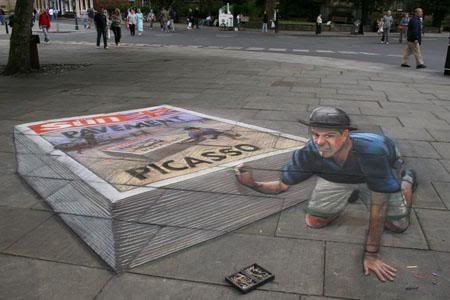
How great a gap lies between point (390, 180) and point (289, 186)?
3.09 ft

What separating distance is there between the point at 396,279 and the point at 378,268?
5.8 inches

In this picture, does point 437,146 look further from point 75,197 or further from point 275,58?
point 275,58

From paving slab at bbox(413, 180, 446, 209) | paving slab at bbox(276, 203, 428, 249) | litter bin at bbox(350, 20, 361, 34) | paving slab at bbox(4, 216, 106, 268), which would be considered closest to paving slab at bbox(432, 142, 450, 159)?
paving slab at bbox(413, 180, 446, 209)

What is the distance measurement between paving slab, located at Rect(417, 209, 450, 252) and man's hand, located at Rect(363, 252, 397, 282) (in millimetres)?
516

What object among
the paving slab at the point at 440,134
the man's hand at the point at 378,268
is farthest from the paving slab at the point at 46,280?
the paving slab at the point at 440,134

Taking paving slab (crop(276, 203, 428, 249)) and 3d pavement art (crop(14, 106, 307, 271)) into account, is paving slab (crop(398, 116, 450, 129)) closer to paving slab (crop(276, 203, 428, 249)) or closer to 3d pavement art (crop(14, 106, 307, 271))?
3d pavement art (crop(14, 106, 307, 271))

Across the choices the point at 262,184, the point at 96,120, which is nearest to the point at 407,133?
the point at 262,184

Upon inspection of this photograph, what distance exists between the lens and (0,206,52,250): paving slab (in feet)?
12.2

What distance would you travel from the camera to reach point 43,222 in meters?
3.97

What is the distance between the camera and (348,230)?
376cm

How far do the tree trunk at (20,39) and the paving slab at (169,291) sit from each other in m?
11.3

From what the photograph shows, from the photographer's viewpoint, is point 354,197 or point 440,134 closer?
point 354,197

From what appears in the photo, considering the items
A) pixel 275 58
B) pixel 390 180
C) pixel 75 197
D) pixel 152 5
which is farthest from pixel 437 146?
pixel 152 5

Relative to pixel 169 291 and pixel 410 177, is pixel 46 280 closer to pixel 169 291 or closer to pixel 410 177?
pixel 169 291
